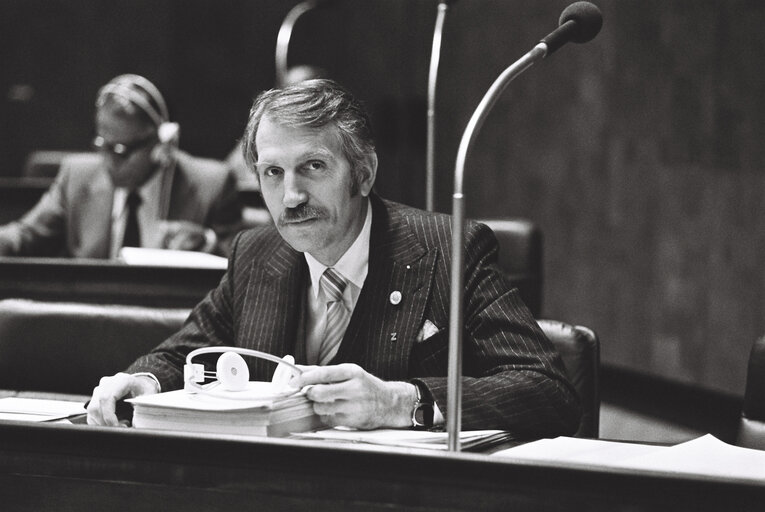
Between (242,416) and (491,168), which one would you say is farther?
(491,168)

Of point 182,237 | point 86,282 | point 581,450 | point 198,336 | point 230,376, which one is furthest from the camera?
point 182,237

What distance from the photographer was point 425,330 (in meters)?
1.97

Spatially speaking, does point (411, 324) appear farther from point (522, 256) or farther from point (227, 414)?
point (522, 256)

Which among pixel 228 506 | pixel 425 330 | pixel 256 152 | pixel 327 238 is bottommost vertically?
pixel 228 506

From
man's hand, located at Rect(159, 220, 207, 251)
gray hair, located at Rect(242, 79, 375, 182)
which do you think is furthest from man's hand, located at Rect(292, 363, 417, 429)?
man's hand, located at Rect(159, 220, 207, 251)

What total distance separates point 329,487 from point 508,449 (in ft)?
1.05

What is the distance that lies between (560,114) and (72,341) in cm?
430

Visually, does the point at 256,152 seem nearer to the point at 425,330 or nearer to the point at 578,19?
the point at 425,330

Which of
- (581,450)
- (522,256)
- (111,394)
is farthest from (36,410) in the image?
(522,256)

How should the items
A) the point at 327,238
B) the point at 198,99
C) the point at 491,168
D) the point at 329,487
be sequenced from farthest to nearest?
1. the point at 198,99
2. the point at 491,168
3. the point at 327,238
4. the point at 329,487

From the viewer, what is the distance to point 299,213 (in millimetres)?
1925

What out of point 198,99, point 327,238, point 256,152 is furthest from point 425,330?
point 198,99

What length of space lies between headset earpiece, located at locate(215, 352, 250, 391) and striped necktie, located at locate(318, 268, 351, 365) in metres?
0.39

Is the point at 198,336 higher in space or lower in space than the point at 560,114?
lower
